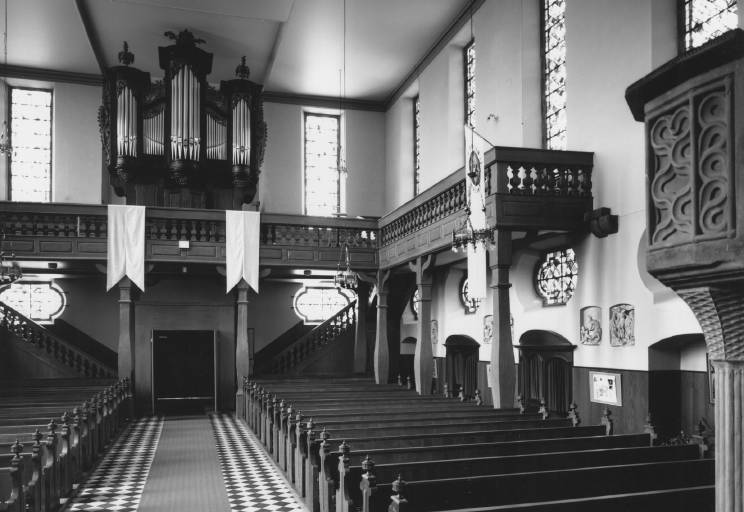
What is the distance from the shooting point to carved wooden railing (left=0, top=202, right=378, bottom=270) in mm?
16000

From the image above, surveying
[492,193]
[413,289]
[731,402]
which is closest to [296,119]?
[413,289]

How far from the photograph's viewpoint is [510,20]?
14.4m

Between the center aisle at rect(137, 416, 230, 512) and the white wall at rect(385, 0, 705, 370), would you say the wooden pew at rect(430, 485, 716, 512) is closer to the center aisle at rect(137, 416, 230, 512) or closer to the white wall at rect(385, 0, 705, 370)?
the white wall at rect(385, 0, 705, 370)

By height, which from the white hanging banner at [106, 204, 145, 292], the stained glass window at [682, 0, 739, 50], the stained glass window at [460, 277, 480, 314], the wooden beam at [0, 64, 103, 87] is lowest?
the stained glass window at [460, 277, 480, 314]

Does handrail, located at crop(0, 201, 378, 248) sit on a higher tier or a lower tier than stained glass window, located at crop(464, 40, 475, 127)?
lower

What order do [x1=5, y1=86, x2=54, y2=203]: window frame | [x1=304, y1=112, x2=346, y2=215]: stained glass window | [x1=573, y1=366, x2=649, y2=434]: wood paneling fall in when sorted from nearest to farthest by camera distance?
[x1=573, y1=366, x2=649, y2=434]: wood paneling → [x1=5, y1=86, x2=54, y2=203]: window frame → [x1=304, y1=112, x2=346, y2=215]: stained glass window

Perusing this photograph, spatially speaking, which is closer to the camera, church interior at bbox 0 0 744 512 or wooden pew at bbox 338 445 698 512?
church interior at bbox 0 0 744 512

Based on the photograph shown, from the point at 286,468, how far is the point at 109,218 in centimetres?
863

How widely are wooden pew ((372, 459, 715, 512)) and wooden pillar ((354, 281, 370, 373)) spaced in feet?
48.4

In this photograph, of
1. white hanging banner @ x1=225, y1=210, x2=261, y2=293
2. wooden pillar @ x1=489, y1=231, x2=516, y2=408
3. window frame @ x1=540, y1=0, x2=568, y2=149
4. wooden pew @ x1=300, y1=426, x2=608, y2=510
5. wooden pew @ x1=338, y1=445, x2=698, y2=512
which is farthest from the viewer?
white hanging banner @ x1=225, y1=210, x2=261, y2=293

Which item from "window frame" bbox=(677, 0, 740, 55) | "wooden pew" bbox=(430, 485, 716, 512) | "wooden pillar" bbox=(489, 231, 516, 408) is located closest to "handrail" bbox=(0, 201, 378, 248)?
"wooden pillar" bbox=(489, 231, 516, 408)

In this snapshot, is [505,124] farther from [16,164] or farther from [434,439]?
[16,164]

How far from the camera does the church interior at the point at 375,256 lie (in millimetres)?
5371

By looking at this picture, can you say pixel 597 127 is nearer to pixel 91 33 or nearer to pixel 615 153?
pixel 615 153
